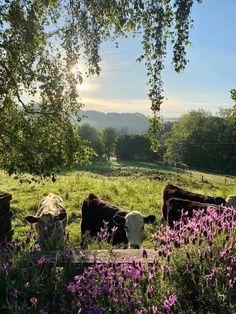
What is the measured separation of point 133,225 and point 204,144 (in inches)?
3956

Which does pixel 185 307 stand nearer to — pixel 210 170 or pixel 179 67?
pixel 179 67

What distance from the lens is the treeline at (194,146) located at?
10288 cm

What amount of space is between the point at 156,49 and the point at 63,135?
4729mm

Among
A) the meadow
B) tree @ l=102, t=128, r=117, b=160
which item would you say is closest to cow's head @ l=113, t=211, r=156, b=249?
the meadow

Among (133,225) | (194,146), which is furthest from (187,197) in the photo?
(194,146)

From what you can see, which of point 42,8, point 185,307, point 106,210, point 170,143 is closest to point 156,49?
point 42,8

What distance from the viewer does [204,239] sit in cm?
409

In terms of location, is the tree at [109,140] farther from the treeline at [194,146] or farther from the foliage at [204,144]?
the foliage at [204,144]

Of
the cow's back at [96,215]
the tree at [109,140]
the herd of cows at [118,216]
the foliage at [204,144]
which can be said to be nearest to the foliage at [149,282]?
the herd of cows at [118,216]

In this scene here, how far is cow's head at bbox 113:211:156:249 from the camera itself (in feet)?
35.1

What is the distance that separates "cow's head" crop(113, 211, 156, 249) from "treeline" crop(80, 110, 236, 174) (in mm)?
87116

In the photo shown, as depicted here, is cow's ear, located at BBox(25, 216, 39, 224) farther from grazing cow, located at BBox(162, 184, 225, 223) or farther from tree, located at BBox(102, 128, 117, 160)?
tree, located at BBox(102, 128, 117, 160)

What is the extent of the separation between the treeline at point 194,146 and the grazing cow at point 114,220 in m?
84.6

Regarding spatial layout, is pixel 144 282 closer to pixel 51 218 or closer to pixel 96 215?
pixel 51 218
